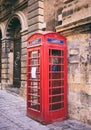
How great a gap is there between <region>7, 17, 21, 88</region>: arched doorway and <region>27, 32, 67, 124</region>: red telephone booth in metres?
5.04

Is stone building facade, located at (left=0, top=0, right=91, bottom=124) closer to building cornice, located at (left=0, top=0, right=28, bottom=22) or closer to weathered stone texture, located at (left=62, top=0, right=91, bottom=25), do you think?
weathered stone texture, located at (left=62, top=0, right=91, bottom=25)

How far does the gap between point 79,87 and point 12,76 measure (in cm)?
663

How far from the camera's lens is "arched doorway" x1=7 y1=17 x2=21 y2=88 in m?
11.6

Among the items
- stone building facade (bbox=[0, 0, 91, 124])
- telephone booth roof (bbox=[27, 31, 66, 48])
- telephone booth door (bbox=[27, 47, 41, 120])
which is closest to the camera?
stone building facade (bbox=[0, 0, 91, 124])

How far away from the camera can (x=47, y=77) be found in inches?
232

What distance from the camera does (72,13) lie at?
639 centimetres

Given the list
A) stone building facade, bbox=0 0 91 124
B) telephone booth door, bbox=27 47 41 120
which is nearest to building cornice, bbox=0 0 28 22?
stone building facade, bbox=0 0 91 124

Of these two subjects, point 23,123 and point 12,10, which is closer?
point 23,123

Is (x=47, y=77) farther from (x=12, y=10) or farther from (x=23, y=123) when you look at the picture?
(x=12, y=10)

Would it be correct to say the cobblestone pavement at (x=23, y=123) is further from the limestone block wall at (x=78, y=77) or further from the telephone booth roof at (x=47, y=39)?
the telephone booth roof at (x=47, y=39)

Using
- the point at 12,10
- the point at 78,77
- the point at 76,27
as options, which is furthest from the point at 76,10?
the point at 12,10

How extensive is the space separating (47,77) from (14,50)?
21.8 feet

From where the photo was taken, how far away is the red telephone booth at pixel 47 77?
589 centimetres

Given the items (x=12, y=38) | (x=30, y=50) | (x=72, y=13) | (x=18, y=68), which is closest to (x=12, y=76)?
(x=18, y=68)
